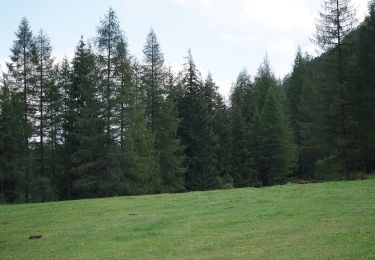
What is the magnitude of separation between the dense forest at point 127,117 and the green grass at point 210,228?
16777 mm

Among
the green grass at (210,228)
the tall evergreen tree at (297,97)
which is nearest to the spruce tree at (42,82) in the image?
the green grass at (210,228)

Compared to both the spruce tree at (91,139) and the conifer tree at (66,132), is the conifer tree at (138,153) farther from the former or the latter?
the conifer tree at (66,132)

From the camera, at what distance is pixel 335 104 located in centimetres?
4012

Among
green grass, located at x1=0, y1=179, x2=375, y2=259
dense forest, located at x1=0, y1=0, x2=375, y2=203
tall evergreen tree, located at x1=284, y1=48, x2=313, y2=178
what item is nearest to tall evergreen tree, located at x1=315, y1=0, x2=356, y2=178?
dense forest, located at x1=0, y1=0, x2=375, y2=203

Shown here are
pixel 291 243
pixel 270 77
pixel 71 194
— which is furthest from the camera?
pixel 270 77

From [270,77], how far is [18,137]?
53.7 meters

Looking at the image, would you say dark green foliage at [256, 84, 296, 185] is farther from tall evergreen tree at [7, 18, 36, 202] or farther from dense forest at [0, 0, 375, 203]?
tall evergreen tree at [7, 18, 36, 202]

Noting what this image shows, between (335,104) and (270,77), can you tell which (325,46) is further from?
(270,77)

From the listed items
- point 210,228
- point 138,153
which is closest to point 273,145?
point 138,153

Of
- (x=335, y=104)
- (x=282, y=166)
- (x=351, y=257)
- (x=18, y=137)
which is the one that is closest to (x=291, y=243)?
(x=351, y=257)

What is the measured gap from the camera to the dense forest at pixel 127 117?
4081 centimetres

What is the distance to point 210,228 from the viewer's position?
16.3m

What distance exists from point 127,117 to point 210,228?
2801 centimetres

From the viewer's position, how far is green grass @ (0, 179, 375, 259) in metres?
12.3
